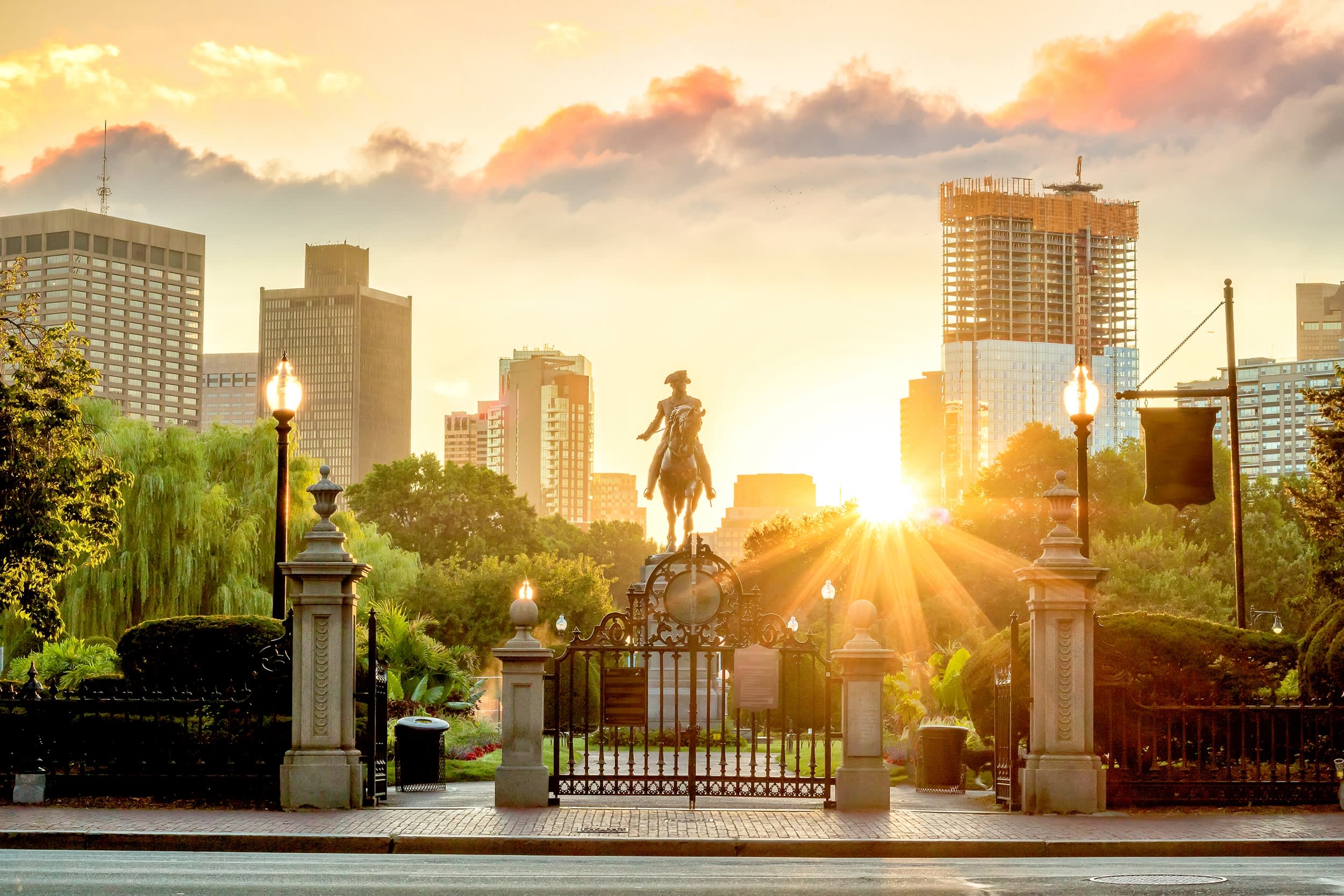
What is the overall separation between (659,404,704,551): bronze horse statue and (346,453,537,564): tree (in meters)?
64.0

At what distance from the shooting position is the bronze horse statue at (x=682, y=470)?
33.9m

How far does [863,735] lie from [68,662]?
1804cm

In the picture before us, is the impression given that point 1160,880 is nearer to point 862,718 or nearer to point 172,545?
point 862,718

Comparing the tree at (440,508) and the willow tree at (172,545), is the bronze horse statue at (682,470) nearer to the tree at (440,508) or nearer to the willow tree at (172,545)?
the willow tree at (172,545)

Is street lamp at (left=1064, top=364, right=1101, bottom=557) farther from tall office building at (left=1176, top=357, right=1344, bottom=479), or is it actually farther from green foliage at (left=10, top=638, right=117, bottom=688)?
tall office building at (left=1176, top=357, right=1344, bottom=479)

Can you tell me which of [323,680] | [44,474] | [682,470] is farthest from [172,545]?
[323,680]

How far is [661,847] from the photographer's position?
48.1 ft

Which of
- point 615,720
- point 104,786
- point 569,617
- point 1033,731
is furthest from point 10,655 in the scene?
point 569,617

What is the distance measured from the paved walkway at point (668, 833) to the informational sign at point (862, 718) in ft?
2.63

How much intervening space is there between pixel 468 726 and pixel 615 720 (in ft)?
45.1

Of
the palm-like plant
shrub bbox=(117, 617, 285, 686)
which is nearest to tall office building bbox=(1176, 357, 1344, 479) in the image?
the palm-like plant

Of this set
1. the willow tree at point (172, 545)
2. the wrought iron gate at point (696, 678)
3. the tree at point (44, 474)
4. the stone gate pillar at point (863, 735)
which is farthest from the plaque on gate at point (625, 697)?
the willow tree at point (172, 545)

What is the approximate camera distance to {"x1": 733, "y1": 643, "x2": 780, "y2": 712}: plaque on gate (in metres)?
18.2

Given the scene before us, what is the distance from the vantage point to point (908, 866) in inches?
538
